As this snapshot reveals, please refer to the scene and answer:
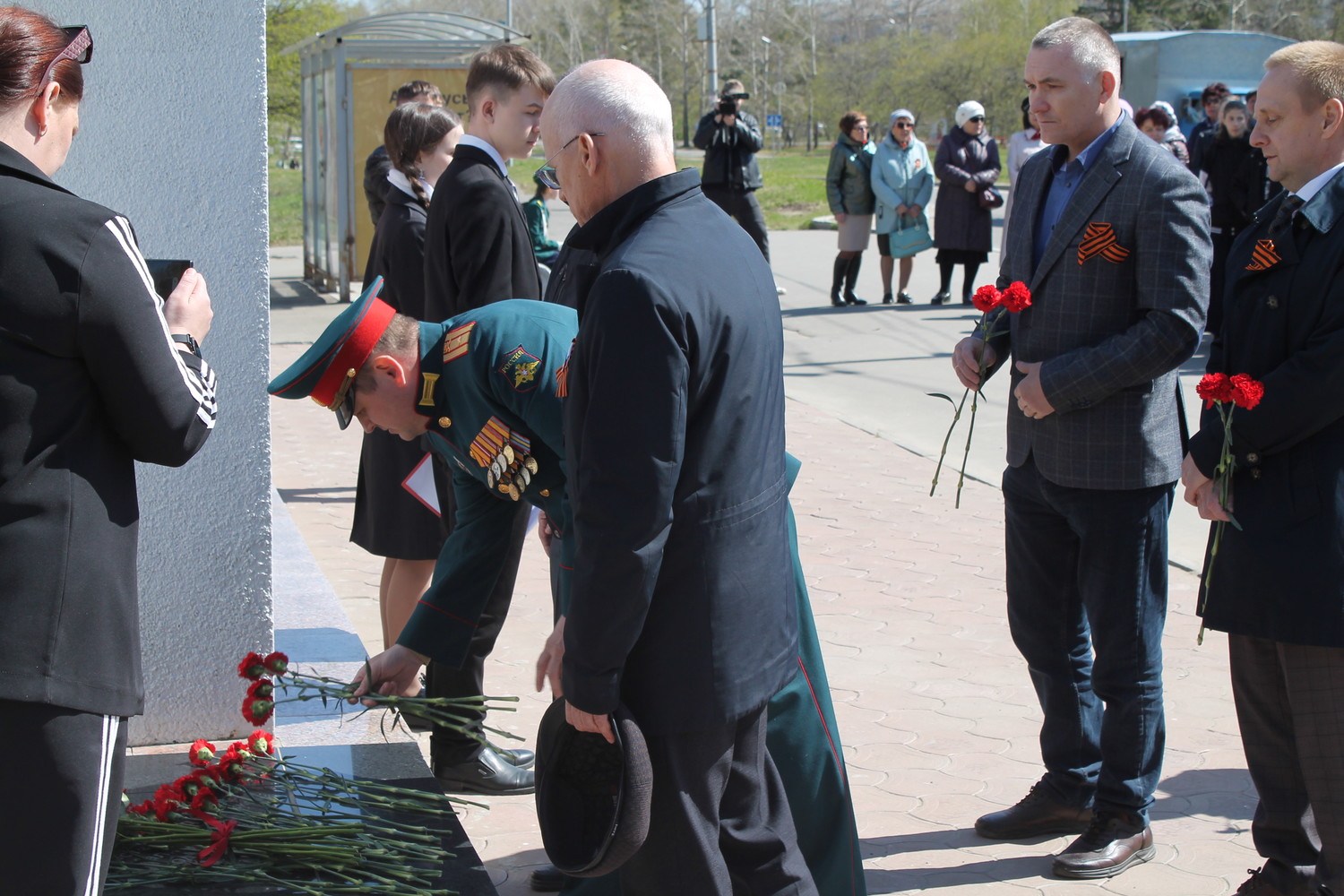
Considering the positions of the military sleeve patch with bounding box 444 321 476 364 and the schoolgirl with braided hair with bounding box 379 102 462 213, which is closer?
the military sleeve patch with bounding box 444 321 476 364

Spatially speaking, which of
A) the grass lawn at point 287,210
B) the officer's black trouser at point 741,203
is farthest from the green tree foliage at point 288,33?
the officer's black trouser at point 741,203

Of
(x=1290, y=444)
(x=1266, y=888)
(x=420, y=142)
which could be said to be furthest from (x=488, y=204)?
(x=1266, y=888)

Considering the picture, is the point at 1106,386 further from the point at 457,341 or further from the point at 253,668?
the point at 253,668

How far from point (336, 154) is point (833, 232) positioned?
12.0m

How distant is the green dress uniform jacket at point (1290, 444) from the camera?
283cm

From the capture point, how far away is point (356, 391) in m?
2.73

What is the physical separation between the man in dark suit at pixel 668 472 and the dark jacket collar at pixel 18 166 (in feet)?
2.67

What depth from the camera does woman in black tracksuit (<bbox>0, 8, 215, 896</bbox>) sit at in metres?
1.95

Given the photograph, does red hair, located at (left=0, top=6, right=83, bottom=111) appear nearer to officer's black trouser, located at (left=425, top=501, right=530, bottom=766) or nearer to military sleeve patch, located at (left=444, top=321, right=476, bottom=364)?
military sleeve patch, located at (left=444, top=321, right=476, bottom=364)

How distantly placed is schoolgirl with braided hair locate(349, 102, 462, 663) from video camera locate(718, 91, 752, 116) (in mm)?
7829

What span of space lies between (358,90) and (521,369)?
1152 centimetres

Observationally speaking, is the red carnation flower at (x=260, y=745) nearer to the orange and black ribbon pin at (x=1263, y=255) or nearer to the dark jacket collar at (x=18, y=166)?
the dark jacket collar at (x=18, y=166)

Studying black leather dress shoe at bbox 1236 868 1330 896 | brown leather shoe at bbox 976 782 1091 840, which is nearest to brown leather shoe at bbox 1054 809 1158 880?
brown leather shoe at bbox 976 782 1091 840

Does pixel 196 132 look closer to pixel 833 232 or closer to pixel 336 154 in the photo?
pixel 336 154
